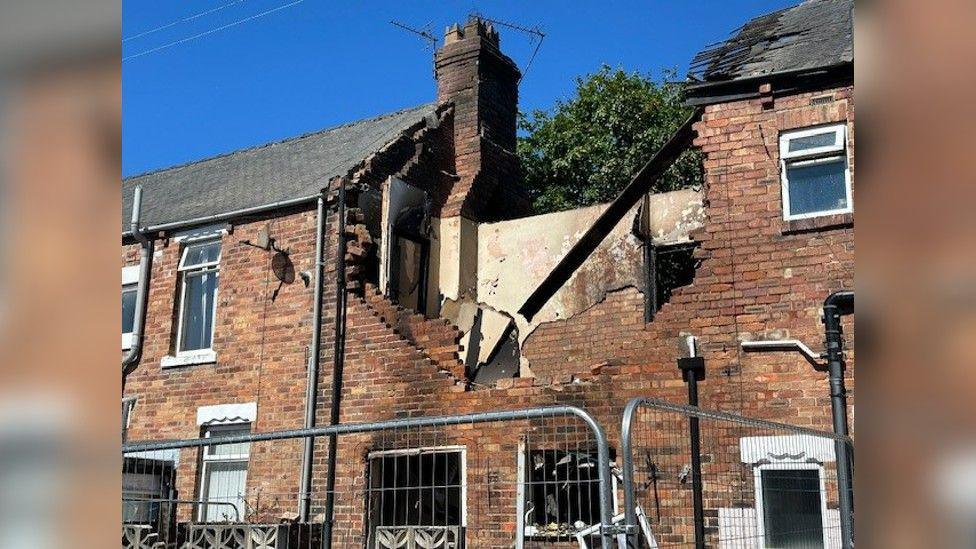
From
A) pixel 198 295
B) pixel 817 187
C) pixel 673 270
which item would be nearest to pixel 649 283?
pixel 817 187

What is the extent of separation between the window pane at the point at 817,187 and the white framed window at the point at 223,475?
24.8 ft

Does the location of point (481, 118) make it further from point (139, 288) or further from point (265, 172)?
point (139, 288)

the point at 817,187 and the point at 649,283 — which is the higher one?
the point at 817,187

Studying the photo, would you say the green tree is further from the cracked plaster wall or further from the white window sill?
the white window sill

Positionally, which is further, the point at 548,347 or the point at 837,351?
the point at 548,347

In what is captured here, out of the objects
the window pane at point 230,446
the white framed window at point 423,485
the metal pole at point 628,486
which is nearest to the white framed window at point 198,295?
the window pane at point 230,446

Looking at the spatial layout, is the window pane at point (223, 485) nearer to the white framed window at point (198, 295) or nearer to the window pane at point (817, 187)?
the white framed window at point (198, 295)

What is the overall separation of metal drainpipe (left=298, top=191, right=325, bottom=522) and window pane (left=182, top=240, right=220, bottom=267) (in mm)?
2097

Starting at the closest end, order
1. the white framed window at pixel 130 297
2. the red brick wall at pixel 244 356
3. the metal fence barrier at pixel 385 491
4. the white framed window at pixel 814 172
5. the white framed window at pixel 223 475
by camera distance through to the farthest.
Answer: the metal fence barrier at pixel 385 491
the white framed window at pixel 814 172
the white framed window at pixel 223 475
the red brick wall at pixel 244 356
the white framed window at pixel 130 297

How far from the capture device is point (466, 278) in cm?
1480

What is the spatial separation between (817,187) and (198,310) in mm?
9127

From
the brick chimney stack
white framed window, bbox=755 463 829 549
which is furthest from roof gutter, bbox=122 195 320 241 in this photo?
white framed window, bbox=755 463 829 549

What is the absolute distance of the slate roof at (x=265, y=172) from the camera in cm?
1397

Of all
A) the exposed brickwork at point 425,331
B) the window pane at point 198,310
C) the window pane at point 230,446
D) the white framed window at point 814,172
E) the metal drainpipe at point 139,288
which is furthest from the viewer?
the metal drainpipe at point 139,288
